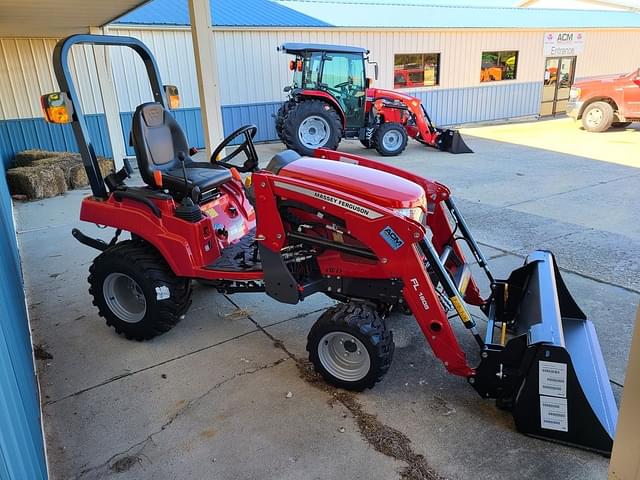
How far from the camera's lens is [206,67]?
4.66 meters

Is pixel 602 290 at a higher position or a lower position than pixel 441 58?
lower

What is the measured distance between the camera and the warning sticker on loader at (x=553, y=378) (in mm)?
2250

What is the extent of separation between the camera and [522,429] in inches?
96.6

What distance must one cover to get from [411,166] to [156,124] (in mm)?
6403

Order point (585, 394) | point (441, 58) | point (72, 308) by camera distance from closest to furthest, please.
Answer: point (585, 394), point (72, 308), point (441, 58)

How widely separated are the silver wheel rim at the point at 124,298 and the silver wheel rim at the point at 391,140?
753cm

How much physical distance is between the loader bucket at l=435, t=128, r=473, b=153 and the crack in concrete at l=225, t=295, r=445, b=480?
8.24 metres

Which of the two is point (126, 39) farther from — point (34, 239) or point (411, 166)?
point (411, 166)

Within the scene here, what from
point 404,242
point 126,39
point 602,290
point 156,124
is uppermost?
point 126,39

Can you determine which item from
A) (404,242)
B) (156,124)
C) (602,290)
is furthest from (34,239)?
(602,290)

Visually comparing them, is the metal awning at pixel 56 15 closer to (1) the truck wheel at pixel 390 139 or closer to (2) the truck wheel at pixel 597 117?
(1) the truck wheel at pixel 390 139

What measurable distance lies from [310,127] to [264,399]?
777cm

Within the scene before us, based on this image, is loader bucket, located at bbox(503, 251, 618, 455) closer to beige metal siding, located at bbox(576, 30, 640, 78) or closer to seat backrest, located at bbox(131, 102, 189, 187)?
seat backrest, located at bbox(131, 102, 189, 187)

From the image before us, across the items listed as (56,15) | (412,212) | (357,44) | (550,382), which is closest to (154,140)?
(412,212)
